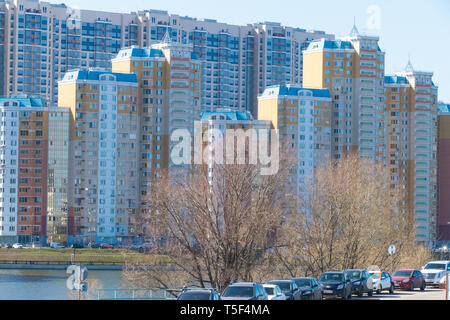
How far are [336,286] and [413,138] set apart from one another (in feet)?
403

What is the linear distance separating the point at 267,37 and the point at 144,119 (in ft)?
195

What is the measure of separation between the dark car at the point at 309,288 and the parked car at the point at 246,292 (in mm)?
6526

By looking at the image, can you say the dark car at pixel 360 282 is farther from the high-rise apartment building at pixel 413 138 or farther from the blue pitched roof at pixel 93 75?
the high-rise apartment building at pixel 413 138

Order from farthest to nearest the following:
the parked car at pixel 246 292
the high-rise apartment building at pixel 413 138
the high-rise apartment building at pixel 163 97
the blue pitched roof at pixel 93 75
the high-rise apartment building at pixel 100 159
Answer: the high-rise apartment building at pixel 413 138 < the high-rise apartment building at pixel 163 97 < the blue pitched roof at pixel 93 75 < the high-rise apartment building at pixel 100 159 < the parked car at pixel 246 292

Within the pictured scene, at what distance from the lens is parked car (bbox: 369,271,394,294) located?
46309 mm

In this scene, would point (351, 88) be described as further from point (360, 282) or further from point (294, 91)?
point (360, 282)

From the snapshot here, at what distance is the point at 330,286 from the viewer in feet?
140

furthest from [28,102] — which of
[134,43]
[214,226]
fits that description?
[214,226]

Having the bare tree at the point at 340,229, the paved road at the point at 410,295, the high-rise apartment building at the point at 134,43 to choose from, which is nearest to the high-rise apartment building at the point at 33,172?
the high-rise apartment building at the point at 134,43

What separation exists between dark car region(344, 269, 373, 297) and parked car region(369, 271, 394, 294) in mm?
757

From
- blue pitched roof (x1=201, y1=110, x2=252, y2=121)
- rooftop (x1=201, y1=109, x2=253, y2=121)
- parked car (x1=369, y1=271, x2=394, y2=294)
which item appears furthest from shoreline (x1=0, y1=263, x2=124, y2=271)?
parked car (x1=369, y1=271, x2=394, y2=294)

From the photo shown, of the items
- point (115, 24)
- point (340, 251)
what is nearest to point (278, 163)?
point (340, 251)

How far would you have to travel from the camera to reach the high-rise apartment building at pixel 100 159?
134m
